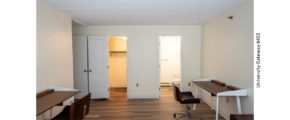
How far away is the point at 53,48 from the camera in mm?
3555

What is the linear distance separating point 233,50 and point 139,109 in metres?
2.52

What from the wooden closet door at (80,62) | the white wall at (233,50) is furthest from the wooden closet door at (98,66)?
the white wall at (233,50)

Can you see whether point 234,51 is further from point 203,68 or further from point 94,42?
point 94,42

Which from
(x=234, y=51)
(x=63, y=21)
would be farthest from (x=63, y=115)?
(x=234, y=51)

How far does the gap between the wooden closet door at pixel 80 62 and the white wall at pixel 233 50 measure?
137 inches

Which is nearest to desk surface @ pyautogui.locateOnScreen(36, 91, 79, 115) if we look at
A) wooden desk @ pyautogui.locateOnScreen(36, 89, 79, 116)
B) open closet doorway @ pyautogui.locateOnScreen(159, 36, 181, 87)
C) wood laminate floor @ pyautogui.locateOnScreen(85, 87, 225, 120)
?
wooden desk @ pyautogui.locateOnScreen(36, 89, 79, 116)

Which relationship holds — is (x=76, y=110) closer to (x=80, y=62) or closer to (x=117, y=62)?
(x=80, y=62)

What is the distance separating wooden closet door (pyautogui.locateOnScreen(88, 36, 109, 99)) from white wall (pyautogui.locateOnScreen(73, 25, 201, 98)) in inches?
12.3

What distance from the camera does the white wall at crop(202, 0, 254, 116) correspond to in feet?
10.1

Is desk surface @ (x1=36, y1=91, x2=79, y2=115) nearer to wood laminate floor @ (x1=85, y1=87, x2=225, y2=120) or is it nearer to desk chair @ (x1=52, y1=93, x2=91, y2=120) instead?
desk chair @ (x1=52, y1=93, x2=91, y2=120)

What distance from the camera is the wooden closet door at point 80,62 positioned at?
18.8 ft

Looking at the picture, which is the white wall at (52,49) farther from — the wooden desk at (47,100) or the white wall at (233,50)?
the white wall at (233,50)

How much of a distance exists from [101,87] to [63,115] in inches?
121
